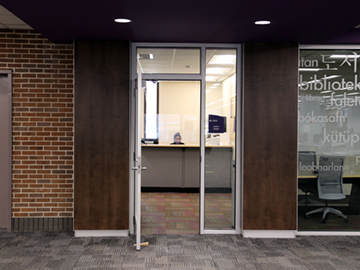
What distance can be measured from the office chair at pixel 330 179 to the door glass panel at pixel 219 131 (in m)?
1.08

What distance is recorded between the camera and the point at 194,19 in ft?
10.7

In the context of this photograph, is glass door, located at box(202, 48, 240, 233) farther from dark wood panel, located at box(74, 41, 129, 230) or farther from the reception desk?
the reception desk

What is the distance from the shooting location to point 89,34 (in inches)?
149

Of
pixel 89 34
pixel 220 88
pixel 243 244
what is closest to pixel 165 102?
pixel 220 88

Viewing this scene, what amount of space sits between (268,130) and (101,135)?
1987 mm

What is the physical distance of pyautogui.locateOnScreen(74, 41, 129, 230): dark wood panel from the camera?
4.06 meters

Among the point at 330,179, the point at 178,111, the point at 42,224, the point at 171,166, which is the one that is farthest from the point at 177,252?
the point at 171,166

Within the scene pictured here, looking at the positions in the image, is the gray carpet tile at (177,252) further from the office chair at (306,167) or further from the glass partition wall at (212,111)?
the office chair at (306,167)

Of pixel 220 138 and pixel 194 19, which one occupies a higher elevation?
pixel 194 19

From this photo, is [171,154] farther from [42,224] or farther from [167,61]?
[42,224]

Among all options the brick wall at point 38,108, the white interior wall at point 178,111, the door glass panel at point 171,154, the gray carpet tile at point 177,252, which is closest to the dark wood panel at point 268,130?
the gray carpet tile at point 177,252

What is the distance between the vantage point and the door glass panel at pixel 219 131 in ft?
13.9

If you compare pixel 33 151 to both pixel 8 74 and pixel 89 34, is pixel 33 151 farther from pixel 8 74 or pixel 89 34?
pixel 89 34

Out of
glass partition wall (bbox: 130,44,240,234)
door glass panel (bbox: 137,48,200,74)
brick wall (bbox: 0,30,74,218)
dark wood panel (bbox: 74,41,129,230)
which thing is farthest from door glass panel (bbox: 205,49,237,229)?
brick wall (bbox: 0,30,74,218)
